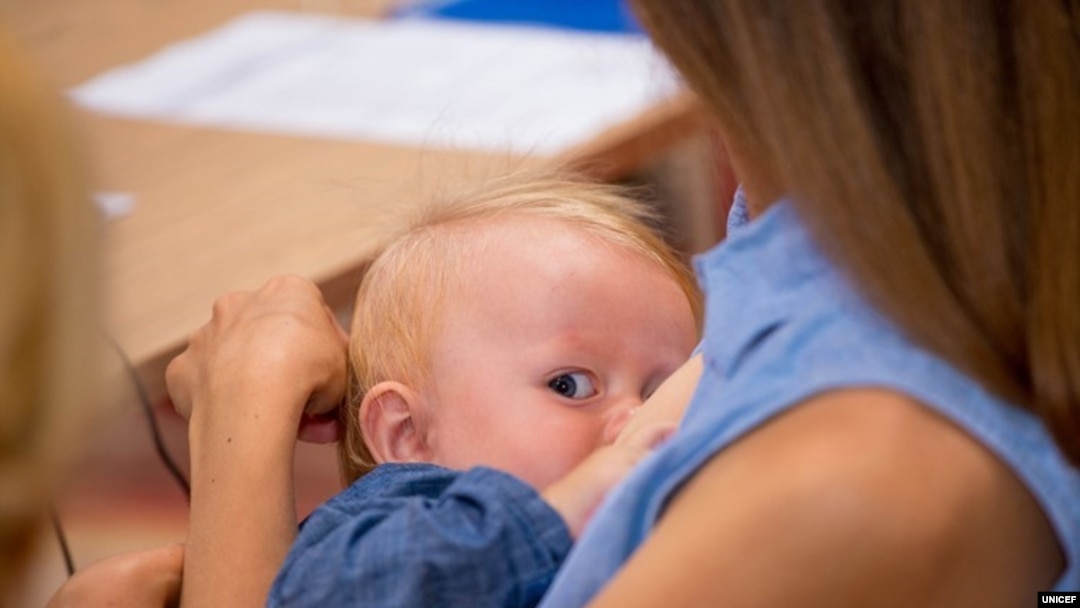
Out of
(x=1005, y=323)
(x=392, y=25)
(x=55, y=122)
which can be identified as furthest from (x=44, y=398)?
(x=392, y=25)

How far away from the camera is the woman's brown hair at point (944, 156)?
99 cm

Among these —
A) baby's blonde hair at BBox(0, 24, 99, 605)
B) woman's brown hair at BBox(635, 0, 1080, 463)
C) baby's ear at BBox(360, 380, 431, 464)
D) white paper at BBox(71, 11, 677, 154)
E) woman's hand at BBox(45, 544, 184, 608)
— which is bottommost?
white paper at BBox(71, 11, 677, 154)

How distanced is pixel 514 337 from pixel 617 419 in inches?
3.9

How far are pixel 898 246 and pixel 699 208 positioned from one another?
6.98ft

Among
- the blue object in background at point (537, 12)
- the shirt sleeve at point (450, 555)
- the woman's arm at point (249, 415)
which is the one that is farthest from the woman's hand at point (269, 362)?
the blue object in background at point (537, 12)

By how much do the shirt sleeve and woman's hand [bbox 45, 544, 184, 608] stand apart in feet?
0.61

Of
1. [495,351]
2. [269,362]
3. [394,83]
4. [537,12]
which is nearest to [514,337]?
[495,351]

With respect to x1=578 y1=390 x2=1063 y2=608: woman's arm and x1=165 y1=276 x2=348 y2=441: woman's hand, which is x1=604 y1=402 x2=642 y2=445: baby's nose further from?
x1=578 y1=390 x2=1063 y2=608: woman's arm

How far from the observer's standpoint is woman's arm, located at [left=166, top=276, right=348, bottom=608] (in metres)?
1.34

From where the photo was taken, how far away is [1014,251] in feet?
3.28

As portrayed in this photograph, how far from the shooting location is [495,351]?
1.42 m

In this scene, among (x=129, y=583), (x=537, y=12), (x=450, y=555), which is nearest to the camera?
(x=450, y=555)

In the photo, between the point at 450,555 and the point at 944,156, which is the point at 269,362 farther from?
the point at 944,156

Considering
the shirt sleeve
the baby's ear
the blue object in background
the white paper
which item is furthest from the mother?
the blue object in background
